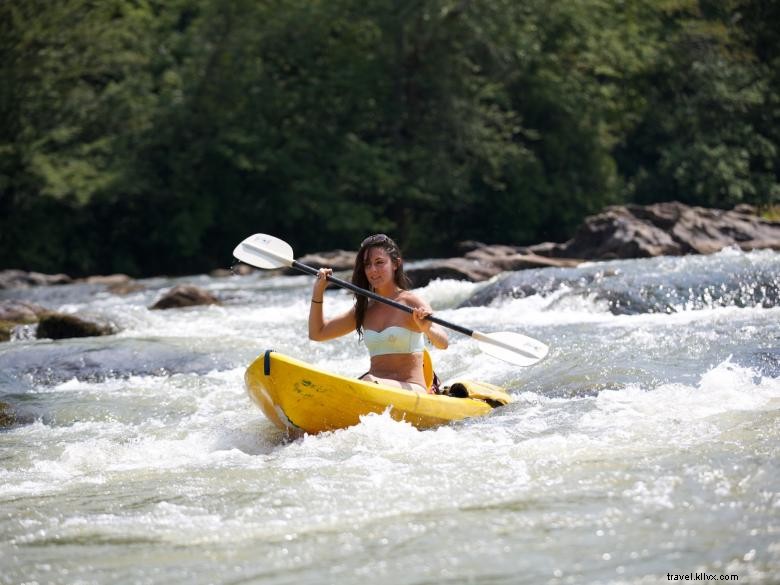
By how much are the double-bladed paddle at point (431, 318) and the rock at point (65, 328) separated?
3348 mm

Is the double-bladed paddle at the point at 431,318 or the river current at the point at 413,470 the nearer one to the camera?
the river current at the point at 413,470

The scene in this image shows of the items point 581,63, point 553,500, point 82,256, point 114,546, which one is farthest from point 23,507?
point 581,63

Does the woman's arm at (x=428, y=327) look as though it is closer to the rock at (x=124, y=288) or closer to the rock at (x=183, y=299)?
the rock at (x=183, y=299)

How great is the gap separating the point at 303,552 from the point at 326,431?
167 centimetres

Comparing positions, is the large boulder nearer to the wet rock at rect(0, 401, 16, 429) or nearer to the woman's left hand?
the wet rock at rect(0, 401, 16, 429)

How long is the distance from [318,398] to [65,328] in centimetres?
481

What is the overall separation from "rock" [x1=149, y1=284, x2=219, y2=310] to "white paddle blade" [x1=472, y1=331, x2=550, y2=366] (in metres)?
6.58

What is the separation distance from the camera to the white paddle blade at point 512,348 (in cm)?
570

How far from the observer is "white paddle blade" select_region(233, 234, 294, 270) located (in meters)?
6.08

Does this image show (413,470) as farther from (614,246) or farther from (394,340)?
(614,246)

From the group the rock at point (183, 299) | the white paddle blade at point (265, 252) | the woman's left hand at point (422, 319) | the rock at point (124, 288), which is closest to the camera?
the woman's left hand at point (422, 319)

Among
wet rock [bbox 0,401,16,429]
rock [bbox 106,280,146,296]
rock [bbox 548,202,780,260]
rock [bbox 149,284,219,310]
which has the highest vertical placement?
rock [bbox 548,202,780,260]

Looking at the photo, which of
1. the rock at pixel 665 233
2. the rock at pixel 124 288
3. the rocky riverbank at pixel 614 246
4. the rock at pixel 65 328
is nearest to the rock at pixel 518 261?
the rocky riverbank at pixel 614 246

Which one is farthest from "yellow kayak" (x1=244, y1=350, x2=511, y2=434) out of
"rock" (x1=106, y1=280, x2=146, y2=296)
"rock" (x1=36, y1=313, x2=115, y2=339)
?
"rock" (x1=106, y1=280, x2=146, y2=296)
